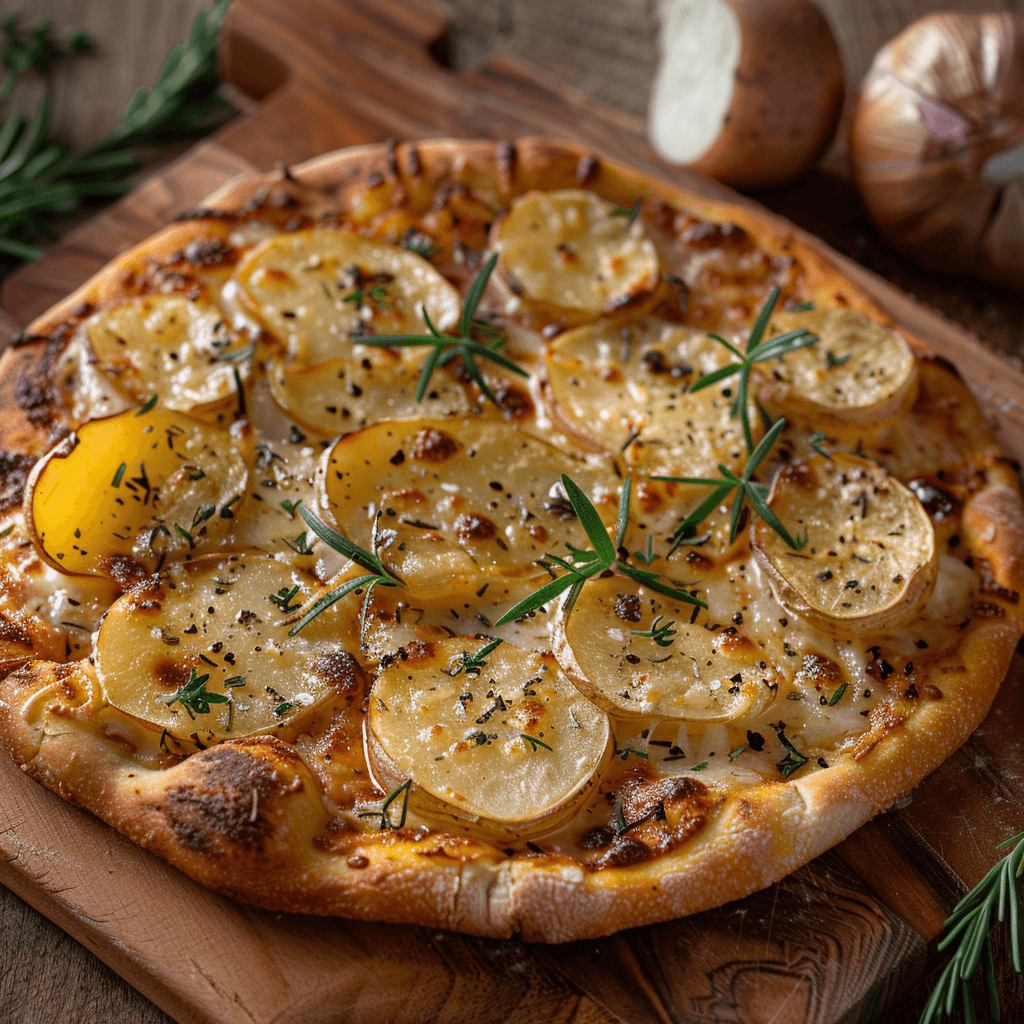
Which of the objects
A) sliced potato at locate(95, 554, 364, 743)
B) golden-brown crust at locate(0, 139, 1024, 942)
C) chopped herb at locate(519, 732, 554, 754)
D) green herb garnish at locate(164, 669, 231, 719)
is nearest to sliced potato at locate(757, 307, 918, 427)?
golden-brown crust at locate(0, 139, 1024, 942)

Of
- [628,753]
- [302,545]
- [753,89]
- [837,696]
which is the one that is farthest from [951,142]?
[302,545]

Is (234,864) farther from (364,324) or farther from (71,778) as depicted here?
(364,324)

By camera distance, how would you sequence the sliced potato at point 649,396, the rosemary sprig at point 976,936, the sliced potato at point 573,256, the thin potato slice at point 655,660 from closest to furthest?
the rosemary sprig at point 976,936, the thin potato slice at point 655,660, the sliced potato at point 649,396, the sliced potato at point 573,256

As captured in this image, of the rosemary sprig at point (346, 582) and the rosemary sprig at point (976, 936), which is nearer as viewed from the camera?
the rosemary sprig at point (976, 936)

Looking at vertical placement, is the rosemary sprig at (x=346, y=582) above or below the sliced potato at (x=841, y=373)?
below

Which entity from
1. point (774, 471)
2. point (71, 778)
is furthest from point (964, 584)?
point (71, 778)

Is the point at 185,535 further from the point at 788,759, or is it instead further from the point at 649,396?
the point at 788,759

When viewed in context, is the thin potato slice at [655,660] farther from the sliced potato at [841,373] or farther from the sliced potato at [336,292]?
the sliced potato at [336,292]

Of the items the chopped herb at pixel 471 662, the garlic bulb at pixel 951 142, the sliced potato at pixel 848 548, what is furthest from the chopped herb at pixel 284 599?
the garlic bulb at pixel 951 142
